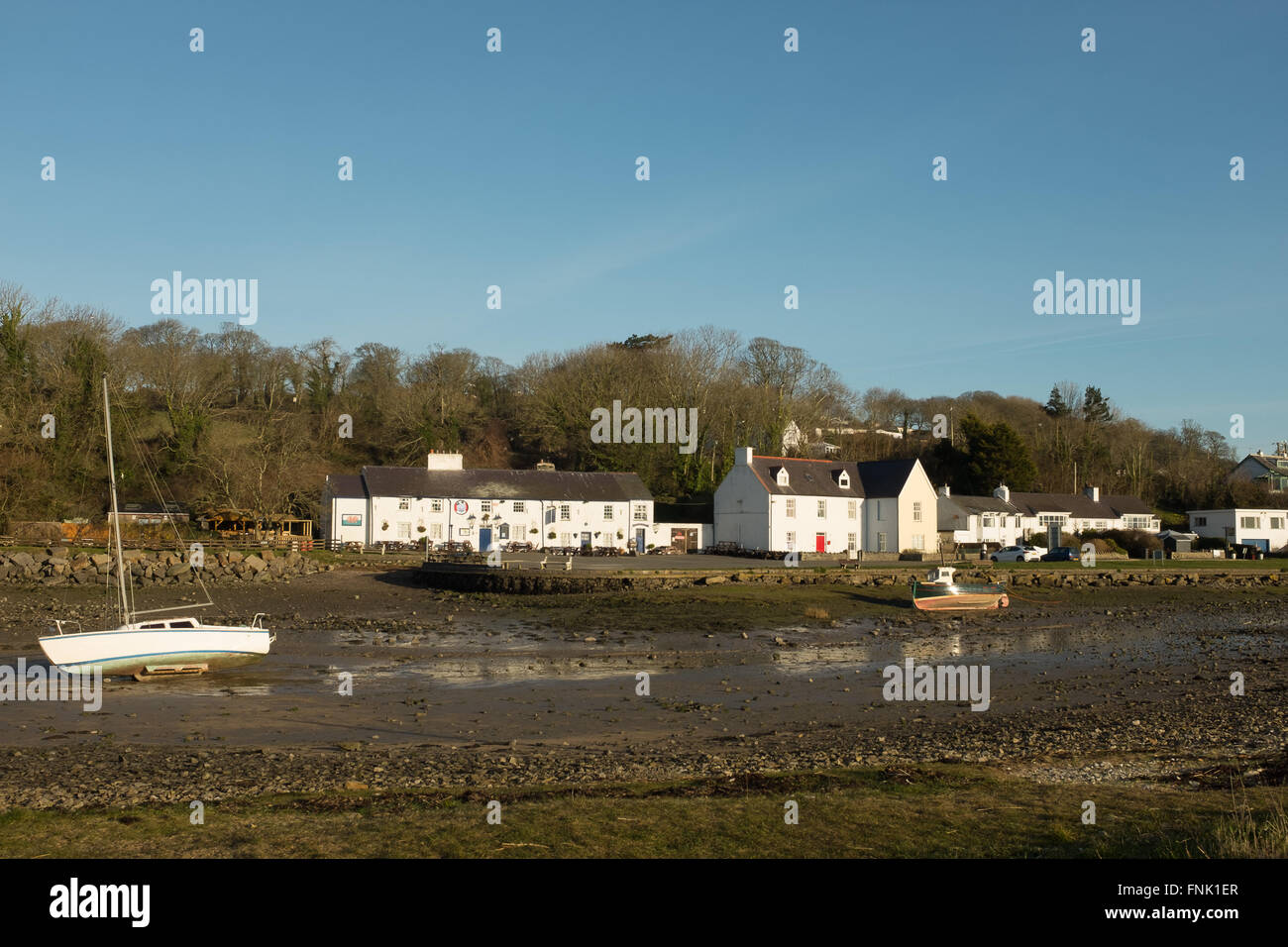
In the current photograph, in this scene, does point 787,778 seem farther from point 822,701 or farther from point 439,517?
point 439,517

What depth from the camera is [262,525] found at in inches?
2458

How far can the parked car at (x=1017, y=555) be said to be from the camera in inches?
2653

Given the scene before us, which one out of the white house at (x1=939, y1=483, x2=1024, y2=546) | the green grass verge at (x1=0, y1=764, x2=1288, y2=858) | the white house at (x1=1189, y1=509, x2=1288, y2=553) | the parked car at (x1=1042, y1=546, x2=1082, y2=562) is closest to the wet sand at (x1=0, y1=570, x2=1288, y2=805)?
the green grass verge at (x1=0, y1=764, x2=1288, y2=858)

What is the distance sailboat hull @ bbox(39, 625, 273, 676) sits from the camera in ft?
74.0

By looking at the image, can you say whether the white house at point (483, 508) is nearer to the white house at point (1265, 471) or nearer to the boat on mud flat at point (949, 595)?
the boat on mud flat at point (949, 595)

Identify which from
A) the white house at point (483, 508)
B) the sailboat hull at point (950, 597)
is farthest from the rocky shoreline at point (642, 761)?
the white house at point (483, 508)

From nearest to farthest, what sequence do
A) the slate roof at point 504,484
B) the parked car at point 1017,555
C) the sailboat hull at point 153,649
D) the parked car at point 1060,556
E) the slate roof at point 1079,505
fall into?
the sailboat hull at point 153,649, the slate roof at point 504,484, the parked car at point 1017,555, the parked car at point 1060,556, the slate roof at point 1079,505

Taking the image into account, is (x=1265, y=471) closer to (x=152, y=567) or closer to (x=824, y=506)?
(x=824, y=506)

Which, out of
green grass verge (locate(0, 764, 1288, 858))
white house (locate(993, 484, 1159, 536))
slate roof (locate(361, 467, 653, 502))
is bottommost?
green grass verge (locate(0, 764, 1288, 858))

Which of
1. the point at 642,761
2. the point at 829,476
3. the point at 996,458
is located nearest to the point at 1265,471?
the point at 996,458

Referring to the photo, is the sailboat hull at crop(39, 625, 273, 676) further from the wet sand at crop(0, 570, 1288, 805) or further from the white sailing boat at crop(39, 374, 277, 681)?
A: the wet sand at crop(0, 570, 1288, 805)

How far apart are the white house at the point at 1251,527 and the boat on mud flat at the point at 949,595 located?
5346 cm

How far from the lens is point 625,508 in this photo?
6850 cm
